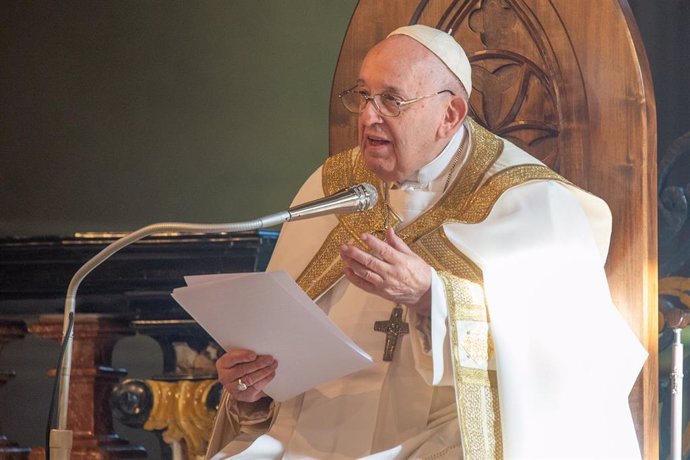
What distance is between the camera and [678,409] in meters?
3.37

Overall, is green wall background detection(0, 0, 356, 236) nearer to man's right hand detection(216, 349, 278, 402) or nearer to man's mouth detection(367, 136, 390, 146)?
man's mouth detection(367, 136, 390, 146)

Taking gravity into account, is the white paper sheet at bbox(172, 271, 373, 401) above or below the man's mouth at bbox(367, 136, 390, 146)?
below

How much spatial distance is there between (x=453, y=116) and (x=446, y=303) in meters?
0.68

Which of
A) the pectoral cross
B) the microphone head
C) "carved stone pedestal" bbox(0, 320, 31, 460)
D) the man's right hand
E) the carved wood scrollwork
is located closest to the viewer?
the microphone head

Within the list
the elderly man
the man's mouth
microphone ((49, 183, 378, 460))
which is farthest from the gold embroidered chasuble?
microphone ((49, 183, 378, 460))

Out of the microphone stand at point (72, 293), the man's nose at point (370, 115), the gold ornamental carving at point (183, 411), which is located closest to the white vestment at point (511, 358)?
the man's nose at point (370, 115)

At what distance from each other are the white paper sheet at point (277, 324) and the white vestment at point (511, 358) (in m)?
0.19

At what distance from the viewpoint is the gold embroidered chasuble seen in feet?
10.4

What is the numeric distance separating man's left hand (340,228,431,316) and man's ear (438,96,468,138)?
24.7 inches

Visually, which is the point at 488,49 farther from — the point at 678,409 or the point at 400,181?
the point at 678,409

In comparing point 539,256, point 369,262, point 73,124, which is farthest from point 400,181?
point 73,124

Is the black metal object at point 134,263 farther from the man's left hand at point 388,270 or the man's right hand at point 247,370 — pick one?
the man's left hand at point 388,270

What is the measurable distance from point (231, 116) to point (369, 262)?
364 cm

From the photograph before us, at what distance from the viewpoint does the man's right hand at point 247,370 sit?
3.32 metres
